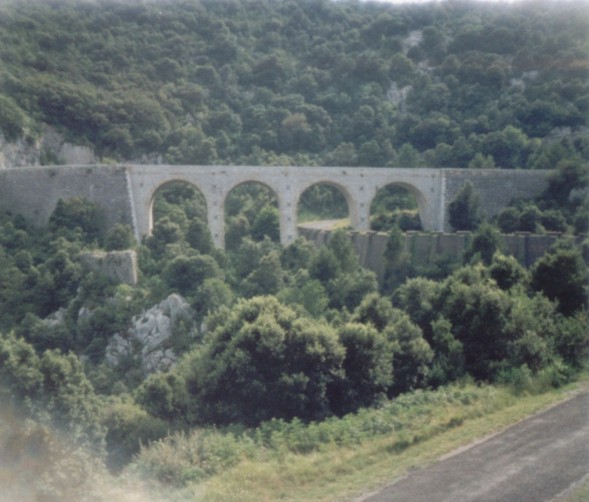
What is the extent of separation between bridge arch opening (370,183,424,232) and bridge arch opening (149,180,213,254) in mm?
7566

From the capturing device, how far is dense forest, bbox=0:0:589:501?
13.2 meters

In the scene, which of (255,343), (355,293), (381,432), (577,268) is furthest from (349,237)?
(381,432)

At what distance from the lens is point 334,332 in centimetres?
1457

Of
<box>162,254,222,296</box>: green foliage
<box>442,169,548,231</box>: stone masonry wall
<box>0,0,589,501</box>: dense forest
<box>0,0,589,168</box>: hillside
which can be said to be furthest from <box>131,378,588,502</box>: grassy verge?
<box>0,0,589,168</box>: hillside

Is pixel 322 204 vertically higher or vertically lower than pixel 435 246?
higher

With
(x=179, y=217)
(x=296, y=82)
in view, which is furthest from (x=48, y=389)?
(x=296, y=82)

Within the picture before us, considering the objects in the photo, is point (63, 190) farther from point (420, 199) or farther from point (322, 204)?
point (420, 199)

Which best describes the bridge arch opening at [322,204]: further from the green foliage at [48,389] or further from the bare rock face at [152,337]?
the green foliage at [48,389]

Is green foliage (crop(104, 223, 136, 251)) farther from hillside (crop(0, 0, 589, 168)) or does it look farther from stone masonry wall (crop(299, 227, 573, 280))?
hillside (crop(0, 0, 589, 168))

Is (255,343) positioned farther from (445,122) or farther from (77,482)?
(445,122)

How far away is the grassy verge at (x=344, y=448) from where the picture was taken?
848cm

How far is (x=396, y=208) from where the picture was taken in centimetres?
3734

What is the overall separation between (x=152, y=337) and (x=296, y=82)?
107 ft

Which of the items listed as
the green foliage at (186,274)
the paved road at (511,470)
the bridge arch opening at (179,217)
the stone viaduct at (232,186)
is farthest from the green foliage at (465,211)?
the paved road at (511,470)
